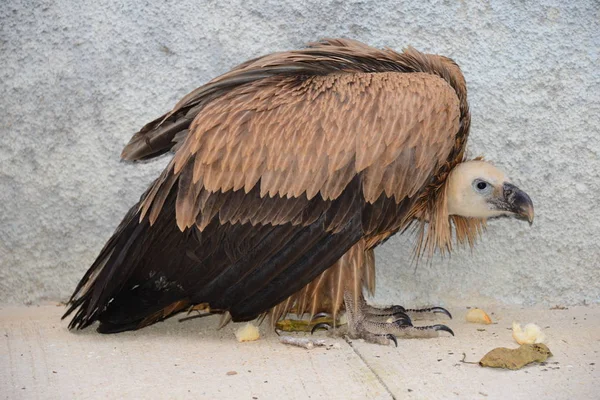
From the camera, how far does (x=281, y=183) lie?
3811 mm

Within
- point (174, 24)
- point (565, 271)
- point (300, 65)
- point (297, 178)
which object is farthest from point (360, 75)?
point (565, 271)

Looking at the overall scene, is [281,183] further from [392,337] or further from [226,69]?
[226,69]

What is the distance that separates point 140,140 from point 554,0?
2.41 metres

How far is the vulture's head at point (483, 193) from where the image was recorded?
4.21 meters

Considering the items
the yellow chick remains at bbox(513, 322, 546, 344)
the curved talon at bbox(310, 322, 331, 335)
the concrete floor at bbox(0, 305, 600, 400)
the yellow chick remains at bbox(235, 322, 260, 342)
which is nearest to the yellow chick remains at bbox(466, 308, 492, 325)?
the concrete floor at bbox(0, 305, 600, 400)

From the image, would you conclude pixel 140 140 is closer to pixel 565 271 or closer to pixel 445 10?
pixel 445 10

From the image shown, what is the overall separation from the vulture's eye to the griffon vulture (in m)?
0.06

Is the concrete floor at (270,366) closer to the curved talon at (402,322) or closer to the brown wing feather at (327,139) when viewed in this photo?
the curved talon at (402,322)

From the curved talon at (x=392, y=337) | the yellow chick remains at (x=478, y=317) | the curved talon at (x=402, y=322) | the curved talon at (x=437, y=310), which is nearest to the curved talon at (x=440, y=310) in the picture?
the curved talon at (x=437, y=310)

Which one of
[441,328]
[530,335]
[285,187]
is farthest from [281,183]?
[530,335]

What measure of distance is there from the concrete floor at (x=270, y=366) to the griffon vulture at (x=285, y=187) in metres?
0.17

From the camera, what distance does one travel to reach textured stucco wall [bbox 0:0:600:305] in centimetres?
466

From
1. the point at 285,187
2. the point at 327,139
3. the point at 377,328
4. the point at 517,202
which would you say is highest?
the point at 327,139

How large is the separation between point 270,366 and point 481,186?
1453 mm
